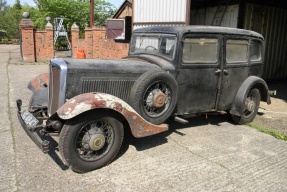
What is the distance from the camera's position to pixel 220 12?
9.55 meters

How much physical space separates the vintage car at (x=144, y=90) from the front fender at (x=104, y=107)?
1 cm

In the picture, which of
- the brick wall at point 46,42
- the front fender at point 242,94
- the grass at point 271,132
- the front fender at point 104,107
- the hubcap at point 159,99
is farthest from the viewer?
the brick wall at point 46,42

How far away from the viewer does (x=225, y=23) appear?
937 cm

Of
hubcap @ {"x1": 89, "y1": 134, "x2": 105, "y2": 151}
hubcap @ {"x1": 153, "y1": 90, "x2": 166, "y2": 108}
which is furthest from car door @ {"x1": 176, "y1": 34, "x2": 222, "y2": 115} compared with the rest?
hubcap @ {"x1": 89, "y1": 134, "x2": 105, "y2": 151}

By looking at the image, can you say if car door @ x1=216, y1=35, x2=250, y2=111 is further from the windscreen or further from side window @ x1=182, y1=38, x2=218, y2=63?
the windscreen

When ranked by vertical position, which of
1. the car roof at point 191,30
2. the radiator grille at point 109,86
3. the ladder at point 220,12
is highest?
the ladder at point 220,12

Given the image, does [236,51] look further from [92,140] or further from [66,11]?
[66,11]

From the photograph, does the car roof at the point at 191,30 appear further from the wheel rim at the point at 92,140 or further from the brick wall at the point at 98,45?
the brick wall at the point at 98,45

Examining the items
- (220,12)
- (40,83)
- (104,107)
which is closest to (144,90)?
(104,107)

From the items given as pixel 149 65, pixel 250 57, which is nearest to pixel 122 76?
pixel 149 65

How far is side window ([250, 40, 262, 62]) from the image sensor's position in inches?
215

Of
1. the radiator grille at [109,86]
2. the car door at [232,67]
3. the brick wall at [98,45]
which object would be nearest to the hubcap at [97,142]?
the radiator grille at [109,86]

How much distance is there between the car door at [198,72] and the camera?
4.51 meters

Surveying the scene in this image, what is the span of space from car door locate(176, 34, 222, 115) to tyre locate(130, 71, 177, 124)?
36 cm
